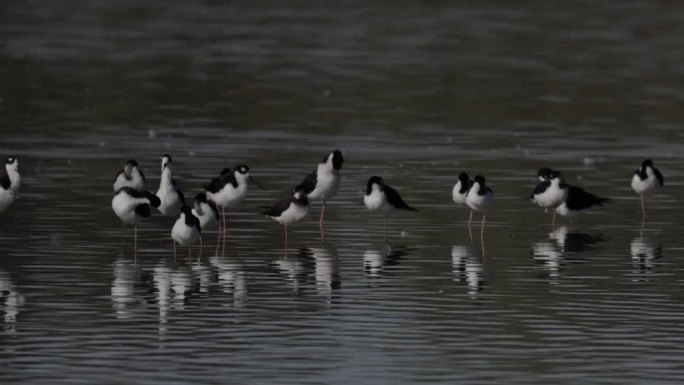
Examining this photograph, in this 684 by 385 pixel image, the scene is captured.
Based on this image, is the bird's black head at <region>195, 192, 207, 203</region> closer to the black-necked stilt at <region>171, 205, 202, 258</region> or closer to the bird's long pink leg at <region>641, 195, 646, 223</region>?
the black-necked stilt at <region>171, 205, 202, 258</region>

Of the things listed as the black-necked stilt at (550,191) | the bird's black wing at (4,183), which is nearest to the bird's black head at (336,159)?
the black-necked stilt at (550,191)

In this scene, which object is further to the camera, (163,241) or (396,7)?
(396,7)

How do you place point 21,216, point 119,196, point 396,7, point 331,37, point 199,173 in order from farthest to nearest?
point 396,7 < point 331,37 < point 199,173 < point 21,216 < point 119,196

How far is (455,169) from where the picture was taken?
3209 centimetres

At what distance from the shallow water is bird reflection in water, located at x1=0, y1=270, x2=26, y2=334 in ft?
0.17

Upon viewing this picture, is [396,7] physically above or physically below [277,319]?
above

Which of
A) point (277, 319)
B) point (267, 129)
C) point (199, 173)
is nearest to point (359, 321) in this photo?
point (277, 319)

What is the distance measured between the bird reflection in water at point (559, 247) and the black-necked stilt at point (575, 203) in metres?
0.37

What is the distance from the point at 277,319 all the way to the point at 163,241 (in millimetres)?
6083

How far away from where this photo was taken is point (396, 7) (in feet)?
240

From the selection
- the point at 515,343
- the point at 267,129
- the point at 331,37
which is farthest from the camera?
the point at 331,37

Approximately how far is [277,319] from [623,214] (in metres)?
10.0

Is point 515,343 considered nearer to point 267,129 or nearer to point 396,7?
point 267,129

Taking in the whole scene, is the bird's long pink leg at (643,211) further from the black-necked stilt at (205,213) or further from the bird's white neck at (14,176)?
the bird's white neck at (14,176)
